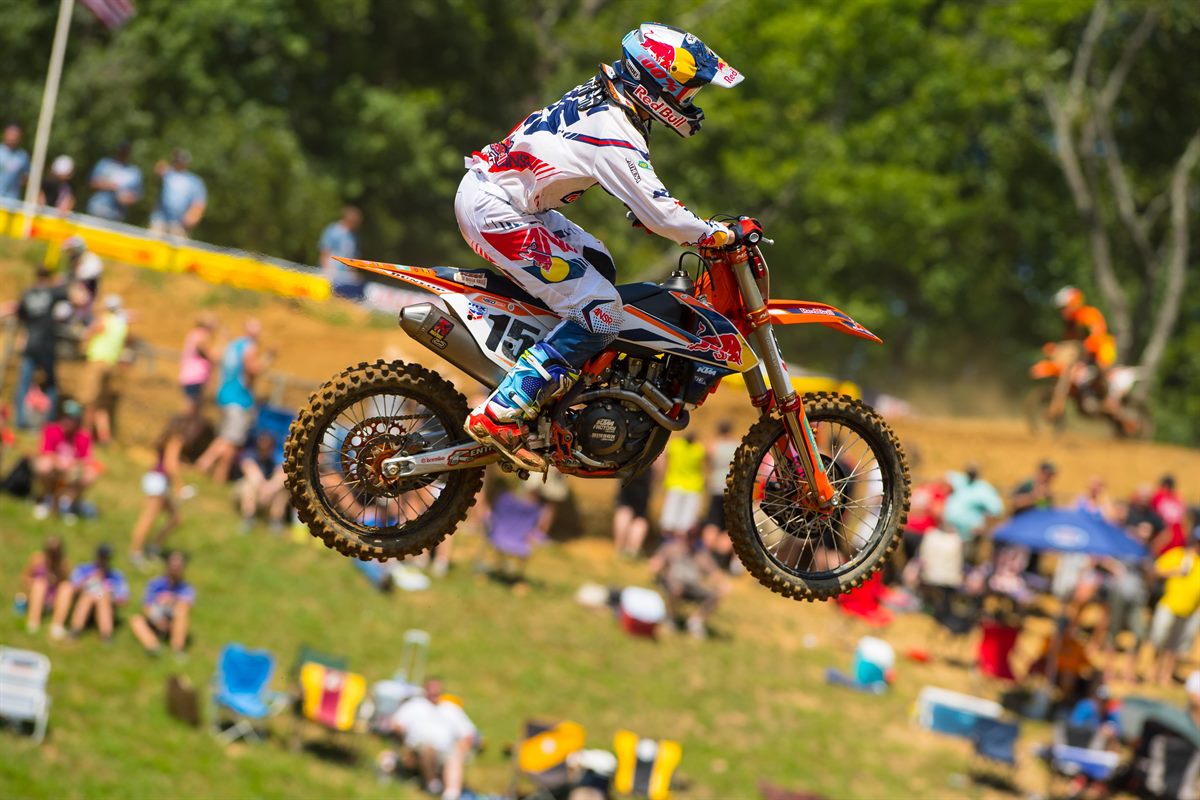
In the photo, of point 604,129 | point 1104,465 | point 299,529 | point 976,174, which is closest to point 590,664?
point 299,529

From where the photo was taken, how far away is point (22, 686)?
62.6 feet

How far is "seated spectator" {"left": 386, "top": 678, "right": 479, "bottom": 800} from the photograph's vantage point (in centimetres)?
2052

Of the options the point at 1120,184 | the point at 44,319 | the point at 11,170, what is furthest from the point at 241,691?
the point at 1120,184

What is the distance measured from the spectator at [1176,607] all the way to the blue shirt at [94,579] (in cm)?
1550

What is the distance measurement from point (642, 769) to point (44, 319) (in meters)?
10.4

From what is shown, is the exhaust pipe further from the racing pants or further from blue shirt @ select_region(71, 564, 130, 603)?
blue shirt @ select_region(71, 564, 130, 603)

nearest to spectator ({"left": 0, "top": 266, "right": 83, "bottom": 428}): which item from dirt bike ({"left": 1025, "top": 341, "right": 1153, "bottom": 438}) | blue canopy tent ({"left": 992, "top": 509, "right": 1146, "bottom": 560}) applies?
blue canopy tent ({"left": 992, "top": 509, "right": 1146, "bottom": 560})

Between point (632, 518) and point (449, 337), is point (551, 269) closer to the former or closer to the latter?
point (449, 337)

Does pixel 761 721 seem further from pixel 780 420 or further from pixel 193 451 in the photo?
pixel 780 420

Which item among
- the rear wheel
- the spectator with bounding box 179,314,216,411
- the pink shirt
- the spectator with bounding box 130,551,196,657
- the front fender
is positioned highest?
the spectator with bounding box 179,314,216,411

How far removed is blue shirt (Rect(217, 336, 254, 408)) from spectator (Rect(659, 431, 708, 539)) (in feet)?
21.2

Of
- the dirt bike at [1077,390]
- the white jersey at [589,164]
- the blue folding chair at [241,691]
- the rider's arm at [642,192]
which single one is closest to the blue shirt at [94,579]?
the blue folding chair at [241,691]

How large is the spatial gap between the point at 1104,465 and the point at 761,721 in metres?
12.5

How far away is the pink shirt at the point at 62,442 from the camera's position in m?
21.9
